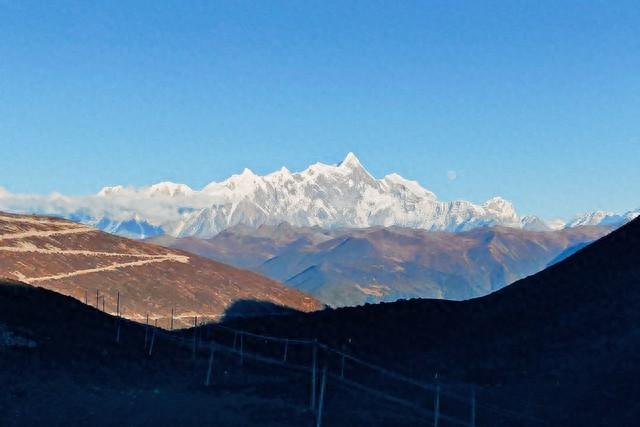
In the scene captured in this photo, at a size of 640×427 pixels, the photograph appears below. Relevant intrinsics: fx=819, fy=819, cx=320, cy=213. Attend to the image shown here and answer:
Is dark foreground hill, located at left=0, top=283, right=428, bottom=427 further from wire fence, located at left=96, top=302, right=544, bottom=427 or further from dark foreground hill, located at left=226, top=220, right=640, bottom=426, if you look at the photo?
dark foreground hill, located at left=226, top=220, right=640, bottom=426

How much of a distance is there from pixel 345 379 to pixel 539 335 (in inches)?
1039

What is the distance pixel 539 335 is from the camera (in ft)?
271

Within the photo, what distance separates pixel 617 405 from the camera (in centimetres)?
5809

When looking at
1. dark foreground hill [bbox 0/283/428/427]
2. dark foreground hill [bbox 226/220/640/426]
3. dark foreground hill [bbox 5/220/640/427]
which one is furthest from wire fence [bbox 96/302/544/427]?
dark foreground hill [bbox 226/220/640/426]

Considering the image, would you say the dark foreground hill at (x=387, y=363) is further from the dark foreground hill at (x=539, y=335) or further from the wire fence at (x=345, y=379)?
the wire fence at (x=345, y=379)

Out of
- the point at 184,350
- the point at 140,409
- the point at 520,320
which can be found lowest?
the point at 140,409

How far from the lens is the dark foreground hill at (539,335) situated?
205 feet

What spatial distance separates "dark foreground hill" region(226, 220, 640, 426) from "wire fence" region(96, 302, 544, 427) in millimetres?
3411

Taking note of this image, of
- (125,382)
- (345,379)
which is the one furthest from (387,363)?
(125,382)

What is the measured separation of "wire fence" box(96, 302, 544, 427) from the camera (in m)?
54.8

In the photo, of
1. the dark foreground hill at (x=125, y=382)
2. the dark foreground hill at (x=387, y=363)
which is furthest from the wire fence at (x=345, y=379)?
the dark foreground hill at (x=125, y=382)

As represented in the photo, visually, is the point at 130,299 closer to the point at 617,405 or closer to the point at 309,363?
the point at 309,363

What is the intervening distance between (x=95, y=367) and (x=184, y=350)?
14.8 m

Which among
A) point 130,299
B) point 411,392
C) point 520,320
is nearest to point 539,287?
point 520,320
